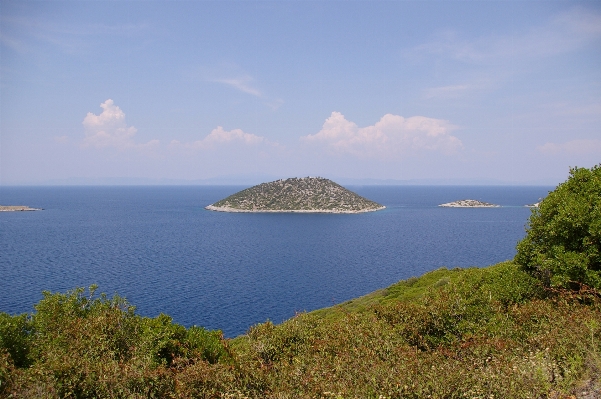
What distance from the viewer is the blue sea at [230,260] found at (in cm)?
7069

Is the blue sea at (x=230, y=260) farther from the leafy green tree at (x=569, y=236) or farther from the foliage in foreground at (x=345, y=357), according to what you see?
the foliage in foreground at (x=345, y=357)

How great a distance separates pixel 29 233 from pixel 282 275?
373 ft

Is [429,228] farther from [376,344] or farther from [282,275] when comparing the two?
[376,344]

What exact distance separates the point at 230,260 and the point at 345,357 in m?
96.1

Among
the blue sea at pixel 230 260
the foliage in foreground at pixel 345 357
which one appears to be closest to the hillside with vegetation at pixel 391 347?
the foliage in foreground at pixel 345 357

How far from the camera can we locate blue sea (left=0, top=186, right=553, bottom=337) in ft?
232

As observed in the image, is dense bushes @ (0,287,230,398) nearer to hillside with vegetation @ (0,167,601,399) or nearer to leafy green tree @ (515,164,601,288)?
hillside with vegetation @ (0,167,601,399)

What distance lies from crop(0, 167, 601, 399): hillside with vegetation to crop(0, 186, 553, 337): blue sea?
28846 millimetres

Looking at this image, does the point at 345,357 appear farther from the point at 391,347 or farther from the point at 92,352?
the point at 92,352

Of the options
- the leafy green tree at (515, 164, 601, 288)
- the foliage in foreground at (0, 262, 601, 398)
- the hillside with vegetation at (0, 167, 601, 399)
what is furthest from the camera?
the leafy green tree at (515, 164, 601, 288)

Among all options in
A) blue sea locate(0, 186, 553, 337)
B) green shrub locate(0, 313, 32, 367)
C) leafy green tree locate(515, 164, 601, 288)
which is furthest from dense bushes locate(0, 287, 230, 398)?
blue sea locate(0, 186, 553, 337)

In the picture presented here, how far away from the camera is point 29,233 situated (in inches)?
5792

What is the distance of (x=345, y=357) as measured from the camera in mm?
15648

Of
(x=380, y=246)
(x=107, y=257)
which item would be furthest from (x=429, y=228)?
(x=107, y=257)
